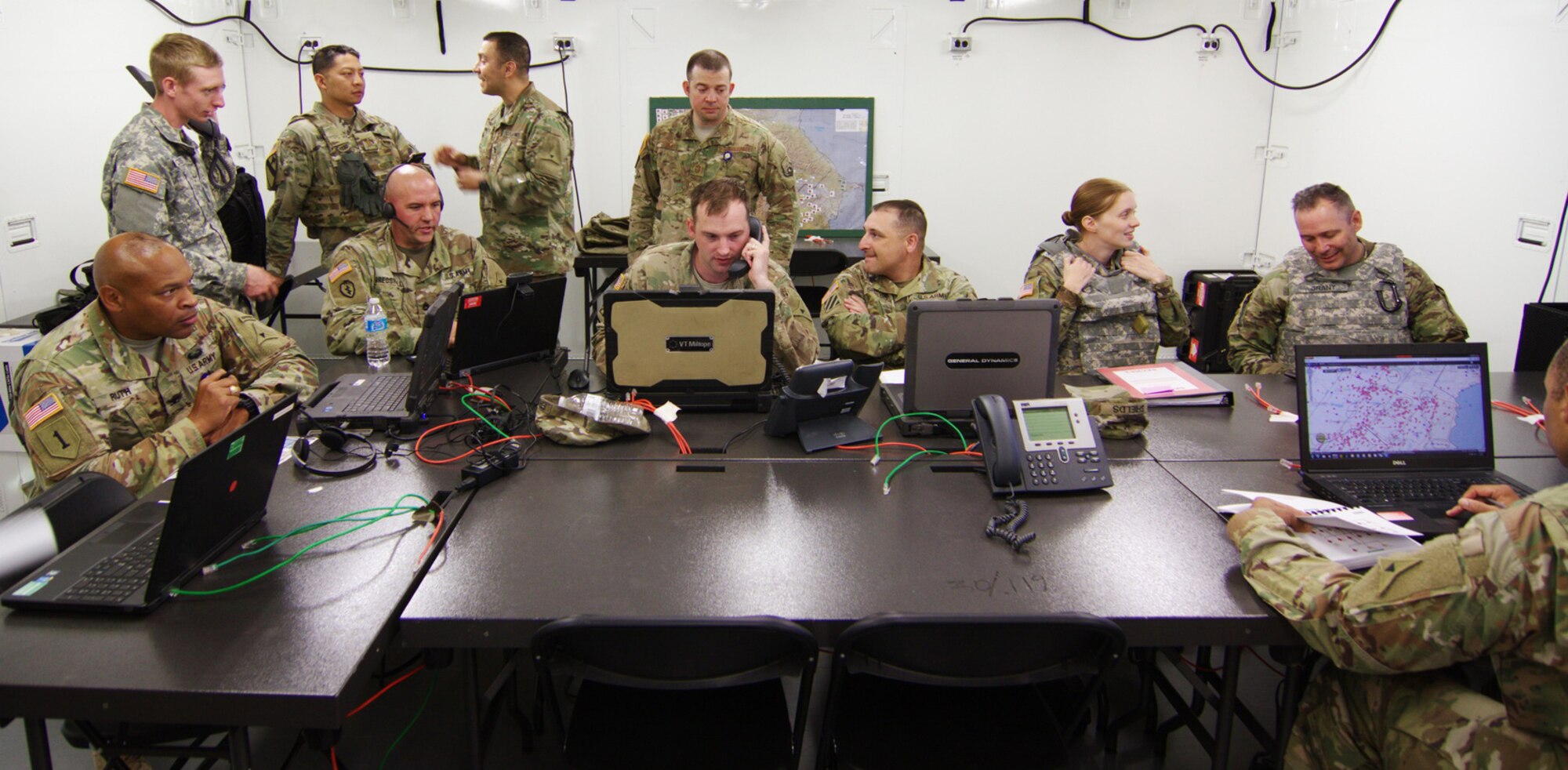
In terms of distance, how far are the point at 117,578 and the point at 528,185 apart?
2.87m

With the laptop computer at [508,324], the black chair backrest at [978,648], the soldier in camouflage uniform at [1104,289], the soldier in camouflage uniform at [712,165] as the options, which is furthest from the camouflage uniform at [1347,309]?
the laptop computer at [508,324]

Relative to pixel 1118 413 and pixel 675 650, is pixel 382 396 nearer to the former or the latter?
pixel 675 650

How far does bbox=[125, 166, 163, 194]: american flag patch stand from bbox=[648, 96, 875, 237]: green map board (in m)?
2.62

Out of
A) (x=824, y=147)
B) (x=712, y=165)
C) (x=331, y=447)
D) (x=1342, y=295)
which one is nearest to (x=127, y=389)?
(x=331, y=447)

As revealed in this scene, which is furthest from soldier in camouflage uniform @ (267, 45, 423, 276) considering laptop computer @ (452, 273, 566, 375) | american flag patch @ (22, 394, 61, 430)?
american flag patch @ (22, 394, 61, 430)

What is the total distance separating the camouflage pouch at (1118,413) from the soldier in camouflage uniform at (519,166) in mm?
2644

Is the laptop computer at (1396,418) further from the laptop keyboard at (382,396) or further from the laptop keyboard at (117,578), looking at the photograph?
the laptop keyboard at (117,578)

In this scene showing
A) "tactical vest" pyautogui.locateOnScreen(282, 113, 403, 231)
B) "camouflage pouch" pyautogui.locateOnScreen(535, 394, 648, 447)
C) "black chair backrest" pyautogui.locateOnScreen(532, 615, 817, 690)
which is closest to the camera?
"black chair backrest" pyautogui.locateOnScreen(532, 615, 817, 690)

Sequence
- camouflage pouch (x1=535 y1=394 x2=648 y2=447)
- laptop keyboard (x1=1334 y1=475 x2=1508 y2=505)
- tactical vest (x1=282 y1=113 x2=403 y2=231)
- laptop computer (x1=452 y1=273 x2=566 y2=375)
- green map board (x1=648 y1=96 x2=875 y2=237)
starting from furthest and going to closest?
green map board (x1=648 y1=96 x2=875 y2=237)
tactical vest (x1=282 y1=113 x2=403 y2=231)
laptop computer (x1=452 y1=273 x2=566 y2=375)
camouflage pouch (x1=535 y1=394 x2=648 y2=447)
laptop keyboard (x1=1334 y1=475 x2=1508 y2=505)

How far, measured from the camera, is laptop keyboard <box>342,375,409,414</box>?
2.40m

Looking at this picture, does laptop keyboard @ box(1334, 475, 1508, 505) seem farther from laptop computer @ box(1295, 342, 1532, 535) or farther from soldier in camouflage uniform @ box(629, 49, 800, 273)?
soldier in camouflage uniform @ box(629, 49, 800, 273)

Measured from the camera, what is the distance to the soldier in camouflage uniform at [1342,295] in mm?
3172

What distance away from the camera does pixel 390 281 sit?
3.22 meters

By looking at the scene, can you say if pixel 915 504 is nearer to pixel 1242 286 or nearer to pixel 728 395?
pixel 728 395
